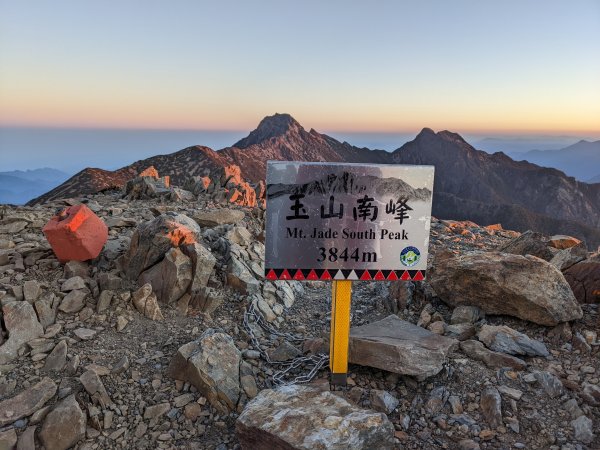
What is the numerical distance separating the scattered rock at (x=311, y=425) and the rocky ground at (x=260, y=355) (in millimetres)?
20

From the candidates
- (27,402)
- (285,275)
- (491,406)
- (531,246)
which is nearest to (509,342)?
(491,406)

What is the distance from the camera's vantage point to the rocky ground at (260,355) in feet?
17.8

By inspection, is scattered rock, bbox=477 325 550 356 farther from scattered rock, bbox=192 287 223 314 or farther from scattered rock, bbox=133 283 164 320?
scattered rock, bbox=133 283 164 320

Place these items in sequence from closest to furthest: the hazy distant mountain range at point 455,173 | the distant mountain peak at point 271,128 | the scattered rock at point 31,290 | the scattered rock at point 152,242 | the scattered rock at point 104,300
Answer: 1. the scattered rock at point 31,290
2. the scattered rock at point 104,300
3. the scattered rock at point 152,242
4. the hazy distant mountain range at point 455,173
5. the distant mountain peak at point 271,128

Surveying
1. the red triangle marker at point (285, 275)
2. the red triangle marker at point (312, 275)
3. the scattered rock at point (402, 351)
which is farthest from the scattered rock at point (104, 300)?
the scattered rock at point (402, 351)

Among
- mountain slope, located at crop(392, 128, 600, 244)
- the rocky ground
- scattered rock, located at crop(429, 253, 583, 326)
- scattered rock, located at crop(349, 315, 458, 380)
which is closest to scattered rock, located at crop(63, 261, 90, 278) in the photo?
the rocky ground

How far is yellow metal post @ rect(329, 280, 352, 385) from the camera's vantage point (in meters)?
5.97

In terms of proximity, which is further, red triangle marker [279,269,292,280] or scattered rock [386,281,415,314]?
scattered rock [386,281,415,314]

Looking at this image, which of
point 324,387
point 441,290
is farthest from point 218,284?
point 441,290

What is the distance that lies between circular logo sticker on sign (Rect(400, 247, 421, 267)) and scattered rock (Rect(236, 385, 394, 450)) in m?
2.12

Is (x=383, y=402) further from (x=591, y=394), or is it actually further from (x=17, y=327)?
(x=17, y=327)

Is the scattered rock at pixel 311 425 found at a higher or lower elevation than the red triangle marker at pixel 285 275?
lower

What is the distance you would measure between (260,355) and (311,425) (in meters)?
2.34

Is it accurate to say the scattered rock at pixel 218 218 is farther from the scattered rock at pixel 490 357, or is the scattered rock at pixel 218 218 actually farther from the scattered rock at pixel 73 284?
the scattered rock at pixel 490 357
